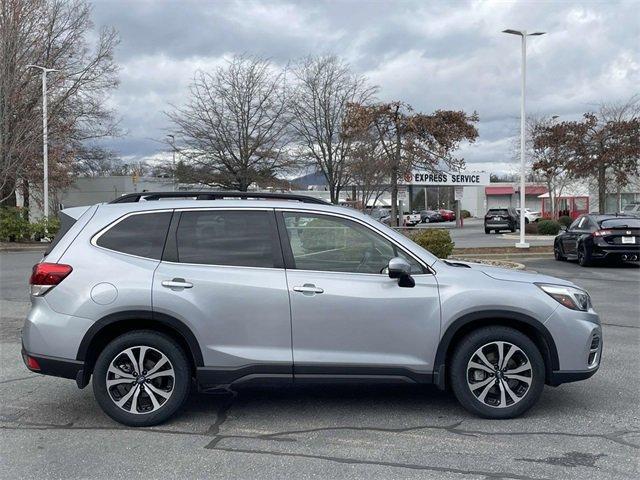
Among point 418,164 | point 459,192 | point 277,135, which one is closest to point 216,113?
point 277,135

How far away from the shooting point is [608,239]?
16594 millimetres

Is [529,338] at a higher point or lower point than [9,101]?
lower

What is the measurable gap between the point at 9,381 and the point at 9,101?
25.0 m

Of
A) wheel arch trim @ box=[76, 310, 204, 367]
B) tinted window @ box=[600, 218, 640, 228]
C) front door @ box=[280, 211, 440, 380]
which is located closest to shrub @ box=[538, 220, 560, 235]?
tinted window @ box=[600, 218, 640, 228]

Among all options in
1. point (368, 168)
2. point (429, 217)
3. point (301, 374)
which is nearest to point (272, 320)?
point (301, 374)

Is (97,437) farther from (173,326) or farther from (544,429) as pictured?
(544,429)

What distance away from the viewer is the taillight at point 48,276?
4.96 metres

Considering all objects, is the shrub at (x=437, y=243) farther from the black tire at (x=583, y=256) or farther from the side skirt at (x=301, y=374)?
the side skirt at (x=301, y=374)

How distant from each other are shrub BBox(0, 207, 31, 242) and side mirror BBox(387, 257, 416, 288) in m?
28.6

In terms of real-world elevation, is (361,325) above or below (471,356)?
above

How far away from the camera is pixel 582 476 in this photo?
405 cm

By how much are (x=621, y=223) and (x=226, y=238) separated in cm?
1432

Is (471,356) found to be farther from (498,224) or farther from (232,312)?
(498,224)

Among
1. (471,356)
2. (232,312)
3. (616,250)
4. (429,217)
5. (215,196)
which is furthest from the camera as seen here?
(429,217)
